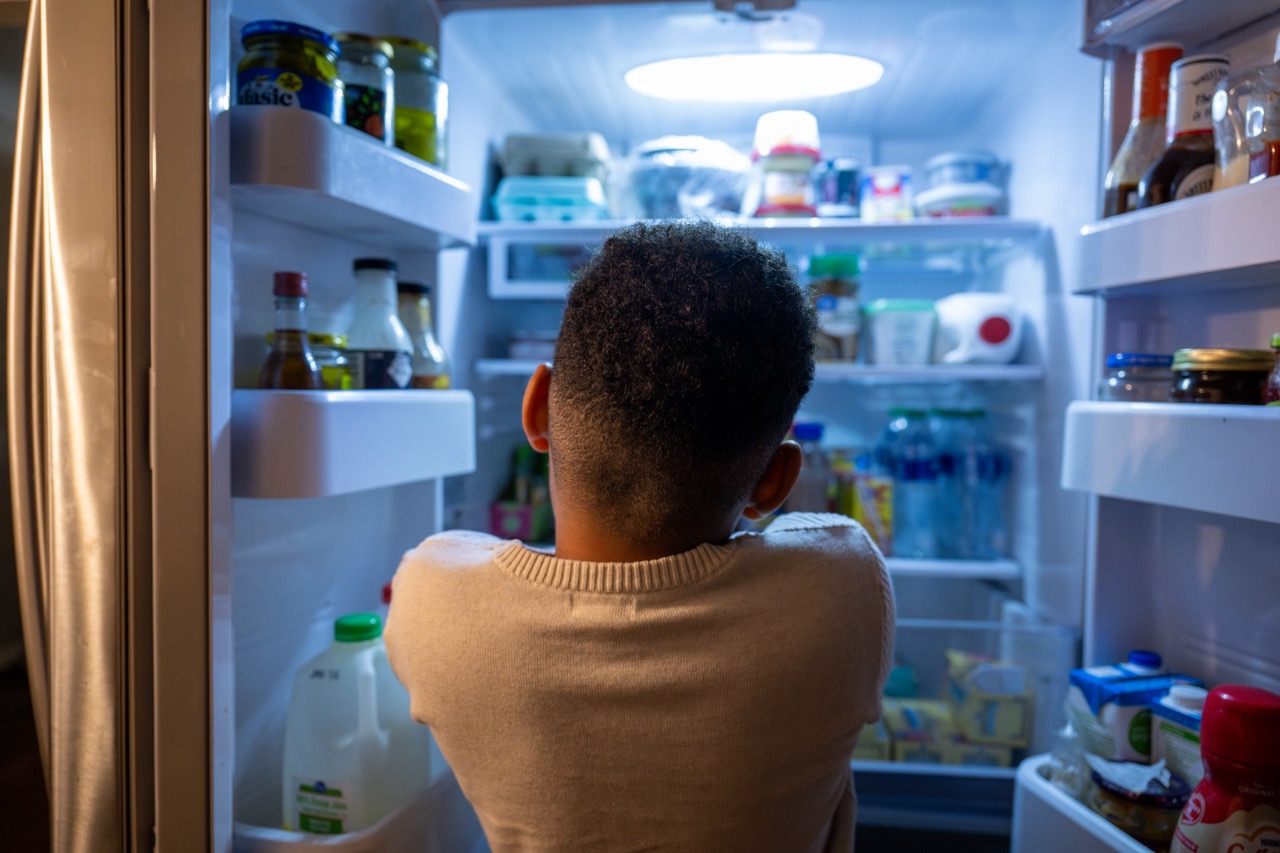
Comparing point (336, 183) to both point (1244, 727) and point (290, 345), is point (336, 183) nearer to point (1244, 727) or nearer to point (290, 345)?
point (290, 345)

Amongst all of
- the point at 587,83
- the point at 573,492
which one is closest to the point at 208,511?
the point at 573,492

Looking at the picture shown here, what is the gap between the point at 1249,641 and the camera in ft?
3.04

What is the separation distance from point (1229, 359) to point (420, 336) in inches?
38.2

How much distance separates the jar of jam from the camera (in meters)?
0.82

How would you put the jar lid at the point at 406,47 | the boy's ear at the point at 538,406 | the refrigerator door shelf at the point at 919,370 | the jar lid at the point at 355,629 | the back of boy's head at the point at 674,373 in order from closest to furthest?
the back of boy's head at the point at 674,373, the boy's ear at the point at 538,406, the jar lid at the point at 355,629, the jar lid at the point at 406,47, the refrigerator door shelf at the point at 919,370

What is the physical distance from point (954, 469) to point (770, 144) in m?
0.77

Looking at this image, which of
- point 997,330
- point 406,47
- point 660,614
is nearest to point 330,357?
point 406,47

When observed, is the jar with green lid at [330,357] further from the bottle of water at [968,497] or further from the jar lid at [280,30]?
the bottle of water at [968,497]

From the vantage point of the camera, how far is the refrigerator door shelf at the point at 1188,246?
0.76m

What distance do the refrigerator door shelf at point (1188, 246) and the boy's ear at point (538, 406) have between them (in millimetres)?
685

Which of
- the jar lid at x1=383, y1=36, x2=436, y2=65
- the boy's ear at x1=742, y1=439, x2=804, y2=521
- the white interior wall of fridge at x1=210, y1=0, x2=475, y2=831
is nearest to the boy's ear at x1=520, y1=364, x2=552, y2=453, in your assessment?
the boy's ear at x1=742, y1=439, x2=804, y2=521

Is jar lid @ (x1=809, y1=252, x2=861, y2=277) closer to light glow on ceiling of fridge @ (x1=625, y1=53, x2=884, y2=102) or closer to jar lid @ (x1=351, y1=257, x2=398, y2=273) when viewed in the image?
light glow on ceiling of fridge @ (x1=625, y1=53, x2=884, y2=102)

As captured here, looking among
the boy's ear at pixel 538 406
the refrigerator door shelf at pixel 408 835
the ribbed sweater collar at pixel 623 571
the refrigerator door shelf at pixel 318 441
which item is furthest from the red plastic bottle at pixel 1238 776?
the refrigerator door shelf at pixel 318 441

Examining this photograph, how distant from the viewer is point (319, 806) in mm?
895
